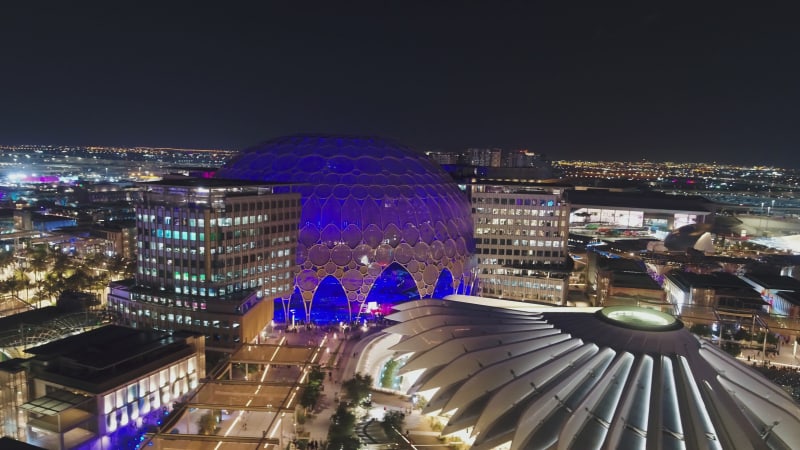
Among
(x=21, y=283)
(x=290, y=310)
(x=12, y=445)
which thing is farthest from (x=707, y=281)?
(x=21, y=283)

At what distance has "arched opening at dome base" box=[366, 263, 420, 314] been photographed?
56987mm

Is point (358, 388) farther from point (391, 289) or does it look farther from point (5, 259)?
point (5, 259)

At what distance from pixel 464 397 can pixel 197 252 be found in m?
31.1

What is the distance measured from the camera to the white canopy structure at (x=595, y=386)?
22281mm

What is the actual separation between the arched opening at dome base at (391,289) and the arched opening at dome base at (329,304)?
9.69ft

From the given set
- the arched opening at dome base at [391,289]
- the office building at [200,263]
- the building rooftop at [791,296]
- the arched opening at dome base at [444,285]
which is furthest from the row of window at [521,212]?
the office building at [200,263]

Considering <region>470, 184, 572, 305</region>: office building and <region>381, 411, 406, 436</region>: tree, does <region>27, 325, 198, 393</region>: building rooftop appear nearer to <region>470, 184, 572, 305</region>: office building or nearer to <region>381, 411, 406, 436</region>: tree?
<region>381, 411, 406, 436</region>: tree

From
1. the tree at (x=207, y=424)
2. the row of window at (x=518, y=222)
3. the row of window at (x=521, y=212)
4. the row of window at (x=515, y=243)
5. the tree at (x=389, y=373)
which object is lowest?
the tree at (x=207, y=424)

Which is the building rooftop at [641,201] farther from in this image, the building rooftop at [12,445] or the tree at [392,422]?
the building rooftop at [12,445]

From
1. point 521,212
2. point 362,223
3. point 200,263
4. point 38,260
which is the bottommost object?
point 38,260

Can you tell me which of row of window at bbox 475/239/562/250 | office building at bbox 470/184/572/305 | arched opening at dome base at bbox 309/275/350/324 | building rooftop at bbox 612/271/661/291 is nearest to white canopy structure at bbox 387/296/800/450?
arched opening at dome base at bbox 309/275/350/324

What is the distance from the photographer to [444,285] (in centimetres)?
6116

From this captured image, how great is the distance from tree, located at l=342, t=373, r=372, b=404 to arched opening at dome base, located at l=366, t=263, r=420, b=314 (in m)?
20.1

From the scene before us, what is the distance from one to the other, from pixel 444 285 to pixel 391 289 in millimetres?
6284
